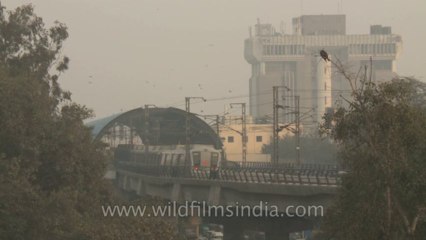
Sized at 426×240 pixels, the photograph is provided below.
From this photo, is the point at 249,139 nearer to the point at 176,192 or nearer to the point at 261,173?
the point at 176,192

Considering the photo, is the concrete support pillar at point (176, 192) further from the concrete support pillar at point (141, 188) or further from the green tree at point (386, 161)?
the green tree at point (386, 161)

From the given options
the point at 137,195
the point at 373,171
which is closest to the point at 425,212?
the point at 373,171

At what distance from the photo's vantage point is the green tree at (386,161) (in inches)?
896

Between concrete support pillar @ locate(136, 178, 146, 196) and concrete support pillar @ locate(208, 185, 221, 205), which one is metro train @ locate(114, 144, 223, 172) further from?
concrete support pillar @ locate(208, 185, 221, 205)

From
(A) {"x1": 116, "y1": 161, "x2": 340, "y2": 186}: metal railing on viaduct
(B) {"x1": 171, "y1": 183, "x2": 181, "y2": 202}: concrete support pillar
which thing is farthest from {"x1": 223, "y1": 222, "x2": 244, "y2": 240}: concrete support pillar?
(B) {"x1": 171, "y1": 183, "x2": 181, "y2": 202}: concrete support pillar

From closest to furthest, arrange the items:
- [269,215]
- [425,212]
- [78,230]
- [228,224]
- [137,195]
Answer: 1. [425,212]
2. [78,230]
3. [269,215]
4. [228,224]
5. [137,195]

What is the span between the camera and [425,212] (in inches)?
879

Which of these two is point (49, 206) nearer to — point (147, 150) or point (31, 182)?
point (31, 182)

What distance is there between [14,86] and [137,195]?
46.6m

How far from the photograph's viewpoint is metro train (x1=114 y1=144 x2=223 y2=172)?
85.4 metres
